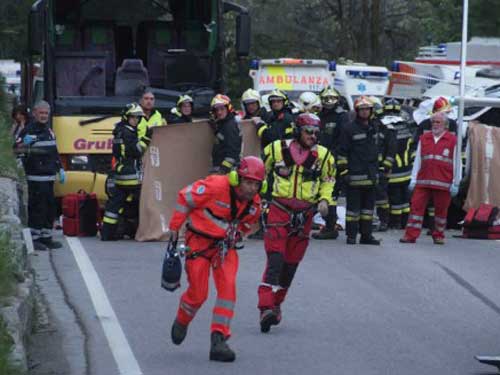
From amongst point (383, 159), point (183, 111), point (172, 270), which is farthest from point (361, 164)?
point (172, 270)

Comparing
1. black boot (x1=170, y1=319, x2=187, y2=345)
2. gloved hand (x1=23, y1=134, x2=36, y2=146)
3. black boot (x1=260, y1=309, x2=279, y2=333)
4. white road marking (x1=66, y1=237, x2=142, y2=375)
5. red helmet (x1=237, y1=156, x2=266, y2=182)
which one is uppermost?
red helmet (x1=237, y1=156, x2=266, y2=182)

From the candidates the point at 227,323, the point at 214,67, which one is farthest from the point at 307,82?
the point at 227,323

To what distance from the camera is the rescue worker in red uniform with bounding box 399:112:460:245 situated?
1680cm

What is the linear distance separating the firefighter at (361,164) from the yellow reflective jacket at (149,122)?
2.31 metres

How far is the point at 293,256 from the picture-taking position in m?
11.0

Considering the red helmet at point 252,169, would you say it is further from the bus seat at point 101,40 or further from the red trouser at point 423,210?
the bus seat at point 101,40

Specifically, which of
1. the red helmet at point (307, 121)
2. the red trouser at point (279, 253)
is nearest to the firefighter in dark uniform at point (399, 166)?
the red helmet at point (307, 121)

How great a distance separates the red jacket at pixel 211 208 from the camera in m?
9.37

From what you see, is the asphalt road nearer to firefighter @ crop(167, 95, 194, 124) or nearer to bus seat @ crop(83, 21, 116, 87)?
firefighter @ crop(167, 95, 194, 124)

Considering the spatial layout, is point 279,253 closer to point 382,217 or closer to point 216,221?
point 216,221

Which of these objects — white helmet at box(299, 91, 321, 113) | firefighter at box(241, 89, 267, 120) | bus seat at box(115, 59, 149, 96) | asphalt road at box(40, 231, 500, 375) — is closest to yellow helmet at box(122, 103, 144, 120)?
asphalt road at box(40, 231, 500, 375)

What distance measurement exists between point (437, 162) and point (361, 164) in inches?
46.4

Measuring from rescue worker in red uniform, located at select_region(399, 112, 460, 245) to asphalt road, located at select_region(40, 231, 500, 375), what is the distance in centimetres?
43

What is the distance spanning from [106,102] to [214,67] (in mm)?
1702
